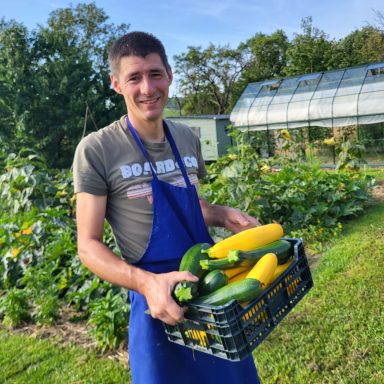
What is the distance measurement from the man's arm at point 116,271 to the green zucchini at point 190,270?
19 mm

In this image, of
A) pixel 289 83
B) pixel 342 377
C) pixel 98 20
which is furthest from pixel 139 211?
pixel 98 20

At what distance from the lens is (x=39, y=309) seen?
13.4 ft

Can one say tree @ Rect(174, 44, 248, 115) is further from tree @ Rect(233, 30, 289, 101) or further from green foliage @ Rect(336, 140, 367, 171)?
green foliage @ Rect(336, 140, 367, 171)

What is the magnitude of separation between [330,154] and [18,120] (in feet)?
44.1

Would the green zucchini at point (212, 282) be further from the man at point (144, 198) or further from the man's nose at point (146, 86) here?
the man's nose at point (146, 86)

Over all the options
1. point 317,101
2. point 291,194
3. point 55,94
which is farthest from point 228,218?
point 55,94

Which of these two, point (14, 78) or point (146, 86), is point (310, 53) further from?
point (146, 86)

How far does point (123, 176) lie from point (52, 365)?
2.48 m

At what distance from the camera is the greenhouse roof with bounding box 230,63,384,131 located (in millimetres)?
13508

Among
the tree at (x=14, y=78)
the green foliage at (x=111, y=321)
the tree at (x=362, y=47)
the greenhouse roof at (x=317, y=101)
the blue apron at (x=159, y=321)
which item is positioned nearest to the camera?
the blue apron at (x=159, y=321)

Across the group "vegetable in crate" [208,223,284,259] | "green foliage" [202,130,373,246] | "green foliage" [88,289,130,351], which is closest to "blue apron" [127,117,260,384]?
"vegetable in crate" [208,223,284,259]

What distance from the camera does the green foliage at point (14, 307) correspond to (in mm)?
4109

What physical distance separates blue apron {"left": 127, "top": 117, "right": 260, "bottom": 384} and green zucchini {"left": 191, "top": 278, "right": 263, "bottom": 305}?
1.31 ft

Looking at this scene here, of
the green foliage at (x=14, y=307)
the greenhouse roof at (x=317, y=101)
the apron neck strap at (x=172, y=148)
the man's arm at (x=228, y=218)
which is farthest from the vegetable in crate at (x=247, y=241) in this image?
the greenhouse roof at (x=317, y=101)
